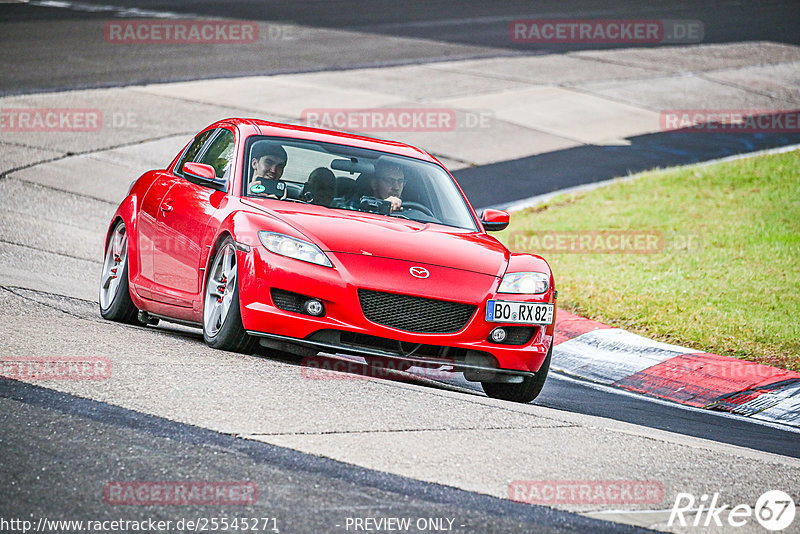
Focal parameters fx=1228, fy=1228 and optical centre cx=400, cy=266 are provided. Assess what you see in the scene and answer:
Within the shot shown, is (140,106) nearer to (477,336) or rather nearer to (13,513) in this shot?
(477,336)

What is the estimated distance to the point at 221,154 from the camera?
28.6 ft

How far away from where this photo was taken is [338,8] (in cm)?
3412

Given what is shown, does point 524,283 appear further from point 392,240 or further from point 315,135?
point 315,135

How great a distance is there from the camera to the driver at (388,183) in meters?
8.43

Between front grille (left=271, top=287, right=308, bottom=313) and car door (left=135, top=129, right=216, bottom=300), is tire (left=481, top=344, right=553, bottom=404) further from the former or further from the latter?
car door (left=135, top=129, right=216, bottom=300)

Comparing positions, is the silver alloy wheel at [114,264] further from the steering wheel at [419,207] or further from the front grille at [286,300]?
the front grille at [286,300]

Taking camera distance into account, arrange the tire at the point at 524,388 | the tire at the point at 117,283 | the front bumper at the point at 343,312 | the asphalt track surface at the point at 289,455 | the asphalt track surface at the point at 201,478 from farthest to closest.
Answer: the tire at the point at 117,283, the tire at the point at 524,388, the front bumper at the point at 343,312, the asphalt track surface at the point at 289,455, the asphalt track surface at the point at 201,478

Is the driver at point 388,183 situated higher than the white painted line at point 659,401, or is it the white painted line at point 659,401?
the driver at point 388,183

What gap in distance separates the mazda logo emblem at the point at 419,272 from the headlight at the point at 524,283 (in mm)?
483

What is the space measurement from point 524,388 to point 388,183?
174 centimetres

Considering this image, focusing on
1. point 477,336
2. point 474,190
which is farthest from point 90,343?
point 474,190

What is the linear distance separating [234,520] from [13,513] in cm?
79

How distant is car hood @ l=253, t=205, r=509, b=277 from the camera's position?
7.37 metres

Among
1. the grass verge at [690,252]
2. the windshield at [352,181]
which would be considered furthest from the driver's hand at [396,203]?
the grass verge at [690,252]
